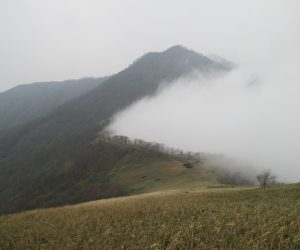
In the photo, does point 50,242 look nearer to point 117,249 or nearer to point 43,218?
point 117,249

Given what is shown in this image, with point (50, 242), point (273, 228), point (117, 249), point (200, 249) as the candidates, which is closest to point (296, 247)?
point (273, 228)

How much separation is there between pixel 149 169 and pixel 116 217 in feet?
565

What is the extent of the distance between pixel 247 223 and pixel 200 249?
354cm

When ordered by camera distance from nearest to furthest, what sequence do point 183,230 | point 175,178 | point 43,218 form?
1. point 183,230
2. point 43,218
3. point 175,178

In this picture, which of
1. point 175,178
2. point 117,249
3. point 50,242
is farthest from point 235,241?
Result: point 175,178

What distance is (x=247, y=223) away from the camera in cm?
1470

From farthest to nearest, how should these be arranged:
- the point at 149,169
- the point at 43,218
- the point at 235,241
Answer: the point at 149,169
the point at 43,218
the point at 235,241

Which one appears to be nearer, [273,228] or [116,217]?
[273,228]

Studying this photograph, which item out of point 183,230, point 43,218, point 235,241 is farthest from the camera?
point 43,218

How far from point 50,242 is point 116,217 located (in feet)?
15.7

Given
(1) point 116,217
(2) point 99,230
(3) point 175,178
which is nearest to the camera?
(2) point 99,230

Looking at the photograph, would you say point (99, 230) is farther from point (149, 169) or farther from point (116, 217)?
point (149, 169)

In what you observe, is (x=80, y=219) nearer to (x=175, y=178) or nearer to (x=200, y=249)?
(x=200, y=249)

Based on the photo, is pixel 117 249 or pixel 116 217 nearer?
pixel 117 249
